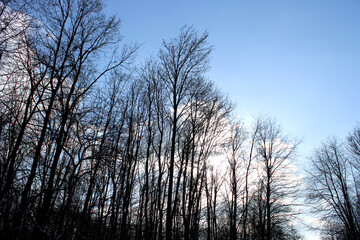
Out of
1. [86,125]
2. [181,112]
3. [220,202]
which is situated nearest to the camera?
[86,125]

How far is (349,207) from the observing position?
1616 cm

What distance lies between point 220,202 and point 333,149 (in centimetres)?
1207

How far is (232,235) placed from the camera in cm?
1559

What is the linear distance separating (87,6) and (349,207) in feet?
74.0

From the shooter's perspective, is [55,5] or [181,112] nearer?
[55,5]

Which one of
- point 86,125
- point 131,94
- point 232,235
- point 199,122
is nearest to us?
point 86,125

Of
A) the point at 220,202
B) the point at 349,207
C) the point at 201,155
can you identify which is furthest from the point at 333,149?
the point at 201,155

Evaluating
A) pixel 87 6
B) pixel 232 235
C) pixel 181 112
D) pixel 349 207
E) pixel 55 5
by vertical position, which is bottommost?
pixel 232 235

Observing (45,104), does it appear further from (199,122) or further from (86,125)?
(199,122)

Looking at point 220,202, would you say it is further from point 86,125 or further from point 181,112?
point 86,125

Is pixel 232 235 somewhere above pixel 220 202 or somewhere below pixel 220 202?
below

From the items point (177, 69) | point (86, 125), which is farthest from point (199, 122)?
point (86, 125)

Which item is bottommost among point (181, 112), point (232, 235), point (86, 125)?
point (232, 235)

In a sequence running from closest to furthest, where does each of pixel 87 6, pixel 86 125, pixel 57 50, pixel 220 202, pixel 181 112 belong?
1. pixel 86 125
2. pixel 57 50
3. pixel 87 6
4. pixel 181 112
5. pixel 220 202
